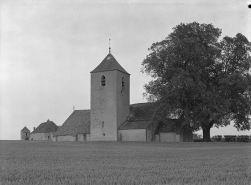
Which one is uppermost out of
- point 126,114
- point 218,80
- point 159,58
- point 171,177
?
point 159,58

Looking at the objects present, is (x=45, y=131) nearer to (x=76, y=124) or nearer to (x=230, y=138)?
(x=76, y=124)

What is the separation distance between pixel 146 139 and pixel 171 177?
1718 inches

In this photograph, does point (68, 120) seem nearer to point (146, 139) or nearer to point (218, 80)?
point (146, 139)

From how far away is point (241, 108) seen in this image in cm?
4728

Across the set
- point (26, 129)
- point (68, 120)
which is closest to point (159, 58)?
point (68, 120)

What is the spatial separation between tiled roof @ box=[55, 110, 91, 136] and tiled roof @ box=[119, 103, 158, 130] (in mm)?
7182

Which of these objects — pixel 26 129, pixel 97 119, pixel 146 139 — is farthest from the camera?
pixel 26 129

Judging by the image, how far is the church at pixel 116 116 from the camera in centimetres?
5528

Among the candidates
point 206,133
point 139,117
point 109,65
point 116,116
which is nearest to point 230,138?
point 206,133

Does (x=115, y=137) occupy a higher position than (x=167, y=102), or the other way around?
(x=167, y=102)

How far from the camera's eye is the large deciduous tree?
1777 inches

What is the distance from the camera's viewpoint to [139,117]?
5844cm

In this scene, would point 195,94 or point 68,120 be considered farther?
point 68,120

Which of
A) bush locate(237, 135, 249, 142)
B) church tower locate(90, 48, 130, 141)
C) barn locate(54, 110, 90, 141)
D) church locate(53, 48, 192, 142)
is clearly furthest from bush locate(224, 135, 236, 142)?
barn locate(54, 110, 90, 141)
